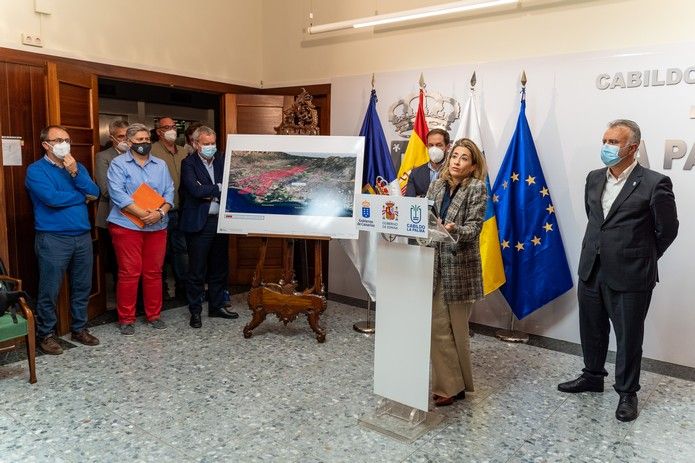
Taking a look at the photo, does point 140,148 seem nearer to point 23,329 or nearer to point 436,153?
point 23,329

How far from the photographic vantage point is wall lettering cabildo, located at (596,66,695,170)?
3.49 meters

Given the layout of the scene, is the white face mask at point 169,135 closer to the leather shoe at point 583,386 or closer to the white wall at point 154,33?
the white wall at point 154,33

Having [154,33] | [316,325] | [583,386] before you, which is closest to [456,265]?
[583,386]

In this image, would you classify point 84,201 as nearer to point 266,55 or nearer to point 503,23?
point 266,55

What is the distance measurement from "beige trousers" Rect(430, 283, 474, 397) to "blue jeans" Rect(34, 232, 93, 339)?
2.55 meters

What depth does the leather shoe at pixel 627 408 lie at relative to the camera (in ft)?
9.43

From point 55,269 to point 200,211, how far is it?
1116mm

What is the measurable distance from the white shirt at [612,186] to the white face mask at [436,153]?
4.02 feet

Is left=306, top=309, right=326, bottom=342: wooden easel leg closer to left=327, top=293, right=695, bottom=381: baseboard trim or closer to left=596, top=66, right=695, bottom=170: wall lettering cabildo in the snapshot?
left=327, top=293, right=695, bottom=381: baseboard trim

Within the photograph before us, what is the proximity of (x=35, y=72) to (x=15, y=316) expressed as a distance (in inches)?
80.8

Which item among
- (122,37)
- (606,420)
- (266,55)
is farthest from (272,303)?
(266,55)

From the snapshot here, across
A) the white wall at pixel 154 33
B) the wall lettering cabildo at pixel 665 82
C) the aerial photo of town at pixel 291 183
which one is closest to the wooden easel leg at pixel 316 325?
the aerial photo of town at pixel 291 183

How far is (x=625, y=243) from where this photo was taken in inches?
112

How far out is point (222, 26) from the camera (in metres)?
5.62
